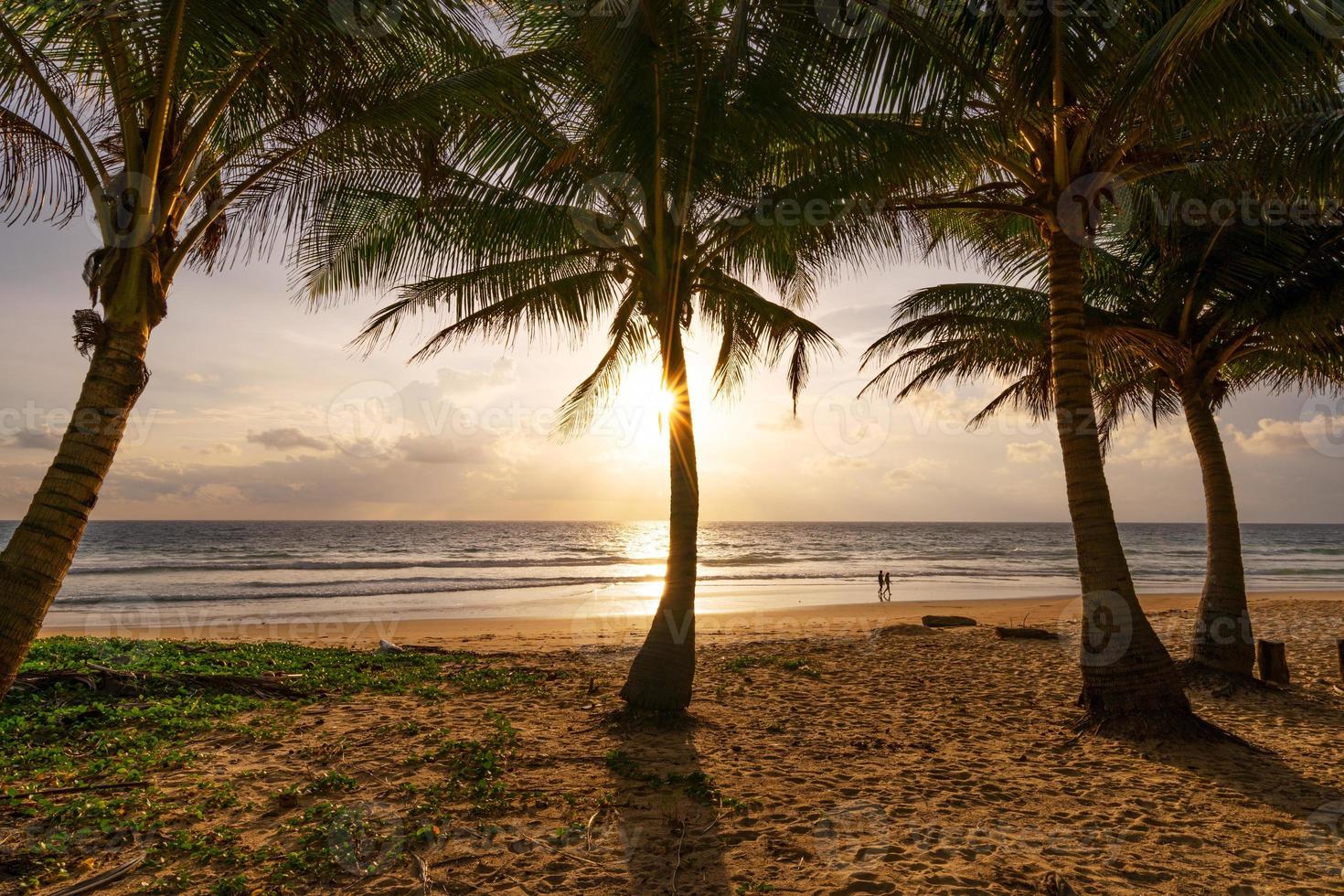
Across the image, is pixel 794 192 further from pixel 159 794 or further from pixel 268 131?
pixel 159 794

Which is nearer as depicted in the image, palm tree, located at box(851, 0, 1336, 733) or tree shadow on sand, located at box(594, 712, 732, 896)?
tree shadow on sand, located at box(594, 712, 732, 896)

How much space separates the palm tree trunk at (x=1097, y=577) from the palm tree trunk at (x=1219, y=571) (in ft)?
7.80

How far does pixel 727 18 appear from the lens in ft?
18.4

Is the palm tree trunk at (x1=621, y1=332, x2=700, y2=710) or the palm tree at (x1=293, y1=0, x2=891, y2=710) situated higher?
the palm tree at (x1=293, y1=0, x2=891, y2=710)

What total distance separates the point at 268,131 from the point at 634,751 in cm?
519

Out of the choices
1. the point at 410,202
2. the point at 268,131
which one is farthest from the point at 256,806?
the point at 410,202

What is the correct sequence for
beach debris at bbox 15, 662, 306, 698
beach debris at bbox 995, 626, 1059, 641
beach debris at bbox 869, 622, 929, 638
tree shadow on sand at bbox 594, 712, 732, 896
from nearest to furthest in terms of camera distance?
tree shadow on sand at bbox 594, 712, 732, 896, beach debris at bbox 15, 662, 306, 698, beach debris at bbox 995, 626, 1059, 641, beach debris at bbox 869, 622, 929, 638

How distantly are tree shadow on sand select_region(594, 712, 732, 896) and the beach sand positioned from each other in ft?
0.06

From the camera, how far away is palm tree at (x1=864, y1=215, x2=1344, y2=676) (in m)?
7.07

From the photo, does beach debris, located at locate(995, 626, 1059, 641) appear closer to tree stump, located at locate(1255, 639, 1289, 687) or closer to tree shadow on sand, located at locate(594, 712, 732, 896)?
tree stump, located at locate(1255, 639, 1289, 687)

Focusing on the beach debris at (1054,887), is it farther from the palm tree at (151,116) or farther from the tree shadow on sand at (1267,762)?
the palm tree at (151,116)

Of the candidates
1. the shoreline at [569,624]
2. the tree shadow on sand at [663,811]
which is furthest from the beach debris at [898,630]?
the tree shadow on sand at [663,811]

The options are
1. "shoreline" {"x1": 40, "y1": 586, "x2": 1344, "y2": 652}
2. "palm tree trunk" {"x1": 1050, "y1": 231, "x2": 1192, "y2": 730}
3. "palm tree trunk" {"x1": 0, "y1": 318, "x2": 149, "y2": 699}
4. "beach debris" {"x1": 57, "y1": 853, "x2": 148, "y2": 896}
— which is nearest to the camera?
"beach debris" {"x1": 57, "y1": 853, "x2": 148, "y2": 896}

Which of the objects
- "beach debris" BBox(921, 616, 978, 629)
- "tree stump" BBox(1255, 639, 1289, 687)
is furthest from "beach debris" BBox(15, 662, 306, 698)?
"beach debris" BBox(921, 616, 978, 629)
